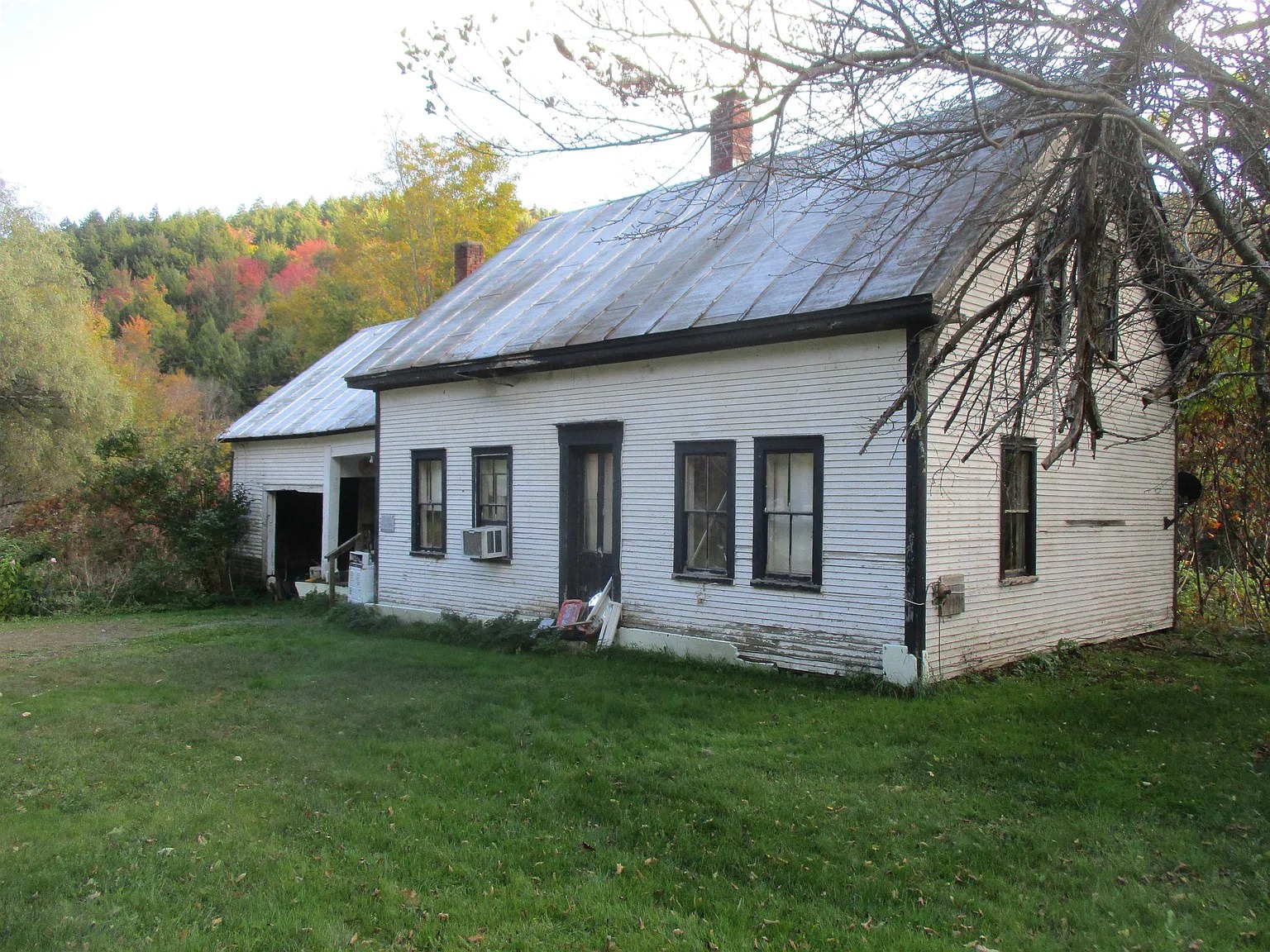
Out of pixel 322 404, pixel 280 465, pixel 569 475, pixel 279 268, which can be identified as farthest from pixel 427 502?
pixel 279 268

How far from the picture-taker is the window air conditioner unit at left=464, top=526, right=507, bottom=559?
13.2 metres

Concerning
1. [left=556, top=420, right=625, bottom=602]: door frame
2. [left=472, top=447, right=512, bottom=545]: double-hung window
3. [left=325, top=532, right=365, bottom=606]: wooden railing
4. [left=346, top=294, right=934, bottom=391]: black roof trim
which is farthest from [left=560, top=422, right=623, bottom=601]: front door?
[left=325, top=532, right=365, bottom=606]: wooden railing

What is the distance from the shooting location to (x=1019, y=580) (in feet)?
34.3

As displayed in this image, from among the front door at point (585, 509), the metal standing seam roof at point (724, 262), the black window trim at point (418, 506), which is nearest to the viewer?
the metal standing seam roof at point (724, 262)

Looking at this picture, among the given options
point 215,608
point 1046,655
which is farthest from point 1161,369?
point 215,608

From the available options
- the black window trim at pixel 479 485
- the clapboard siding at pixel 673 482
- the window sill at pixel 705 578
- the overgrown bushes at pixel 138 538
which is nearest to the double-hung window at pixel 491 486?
the black window trim at pixel 479 485

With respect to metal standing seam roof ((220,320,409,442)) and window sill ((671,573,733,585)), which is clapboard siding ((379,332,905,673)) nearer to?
window sill ((671,573,733,585))

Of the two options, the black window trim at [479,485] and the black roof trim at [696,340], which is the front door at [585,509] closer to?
the black roof trim at [696,340]

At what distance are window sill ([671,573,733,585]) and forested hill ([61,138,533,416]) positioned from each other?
18021mm

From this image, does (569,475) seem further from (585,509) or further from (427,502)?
(427,502)

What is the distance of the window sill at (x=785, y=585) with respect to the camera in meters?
9.83

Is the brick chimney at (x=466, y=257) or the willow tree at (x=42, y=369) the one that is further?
the willow tree at (x=42, y=369)

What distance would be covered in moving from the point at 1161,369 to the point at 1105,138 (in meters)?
7.95

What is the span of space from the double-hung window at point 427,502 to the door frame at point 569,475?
9.34 ft
